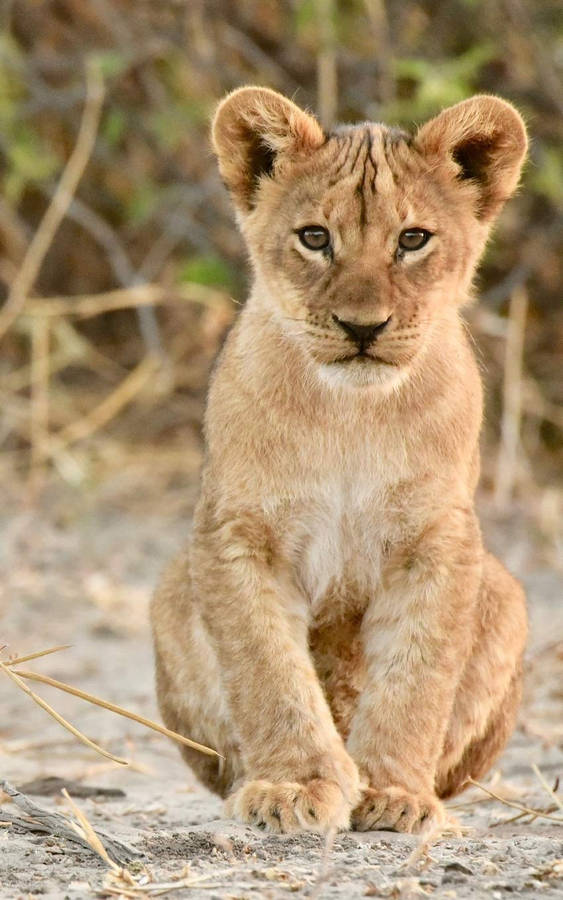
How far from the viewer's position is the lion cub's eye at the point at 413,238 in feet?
12.4

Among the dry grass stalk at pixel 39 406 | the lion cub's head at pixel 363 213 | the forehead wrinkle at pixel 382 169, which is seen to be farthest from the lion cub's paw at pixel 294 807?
the dry grass stalk at pixel 39 406

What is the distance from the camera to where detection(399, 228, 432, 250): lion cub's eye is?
3768 millimetres

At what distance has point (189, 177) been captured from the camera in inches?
342

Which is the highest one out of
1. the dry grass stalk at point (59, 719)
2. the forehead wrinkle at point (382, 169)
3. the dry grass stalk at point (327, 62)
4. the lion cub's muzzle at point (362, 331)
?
the dry grass stalk at point (327, 62)

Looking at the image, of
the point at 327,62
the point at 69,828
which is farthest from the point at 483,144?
the point at 327,62

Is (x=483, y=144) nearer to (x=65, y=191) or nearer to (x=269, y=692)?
(x=269, y=692)

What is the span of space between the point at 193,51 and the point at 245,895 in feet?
20.1

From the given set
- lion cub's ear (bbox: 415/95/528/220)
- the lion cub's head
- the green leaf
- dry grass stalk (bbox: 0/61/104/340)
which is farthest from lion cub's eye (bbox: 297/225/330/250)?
the green leaf

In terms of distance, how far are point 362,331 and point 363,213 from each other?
330mm

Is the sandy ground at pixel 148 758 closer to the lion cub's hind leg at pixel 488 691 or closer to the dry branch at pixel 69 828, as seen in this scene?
the dry branch at pixel 69 828

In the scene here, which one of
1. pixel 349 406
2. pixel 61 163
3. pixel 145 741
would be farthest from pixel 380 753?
pixel 61 163

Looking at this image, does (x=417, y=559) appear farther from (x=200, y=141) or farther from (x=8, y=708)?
(x=200, y=141)

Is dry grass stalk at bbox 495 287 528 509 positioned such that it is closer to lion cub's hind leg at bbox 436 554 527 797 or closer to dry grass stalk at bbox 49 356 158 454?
dry grass stalk at bbox 49 356 158 454

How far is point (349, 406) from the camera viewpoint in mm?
3854
